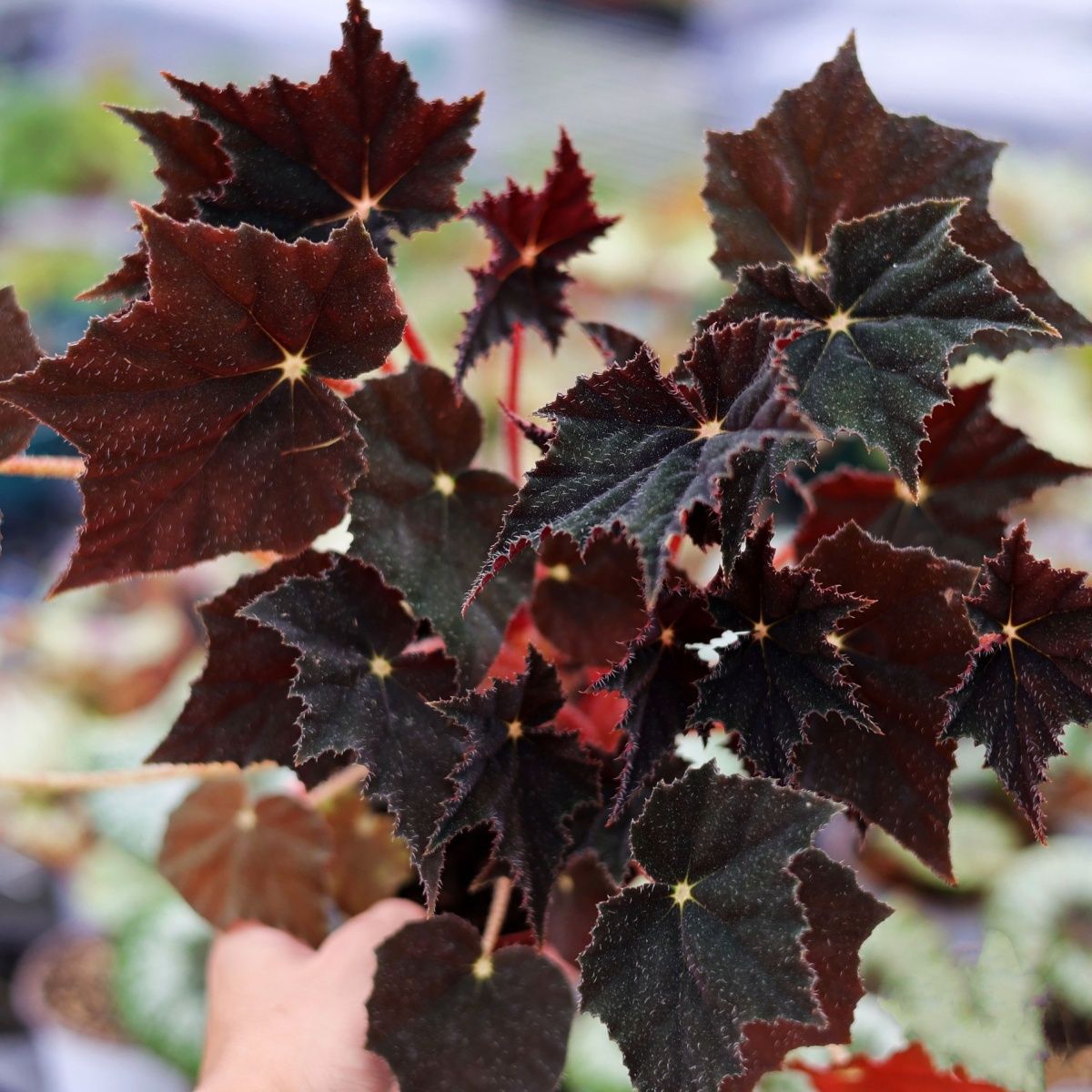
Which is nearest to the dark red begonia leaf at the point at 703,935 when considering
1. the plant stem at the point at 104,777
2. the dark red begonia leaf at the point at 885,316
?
the dark red begonia leaf at the point at 885,316

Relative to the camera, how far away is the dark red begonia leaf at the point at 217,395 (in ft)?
1.32

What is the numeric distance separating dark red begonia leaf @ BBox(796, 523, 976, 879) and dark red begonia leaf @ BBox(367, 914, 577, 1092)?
0.15m

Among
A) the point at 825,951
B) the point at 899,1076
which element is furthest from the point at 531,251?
the point at 899,1076

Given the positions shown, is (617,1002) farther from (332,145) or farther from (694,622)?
(332,145)

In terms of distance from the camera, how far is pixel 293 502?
17.4 inches

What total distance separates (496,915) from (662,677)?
0.56ft

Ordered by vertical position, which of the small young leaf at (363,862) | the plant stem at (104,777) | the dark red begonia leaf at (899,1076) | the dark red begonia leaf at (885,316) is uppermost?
the dark red begonia leaf at (885,316)

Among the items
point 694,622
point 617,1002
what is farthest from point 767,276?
point 617,1002

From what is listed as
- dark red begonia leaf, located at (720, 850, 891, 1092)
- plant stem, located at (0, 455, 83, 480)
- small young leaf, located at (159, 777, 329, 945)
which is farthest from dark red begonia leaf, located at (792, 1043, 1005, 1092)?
plant stem, located at (0, 455, 83, 480)

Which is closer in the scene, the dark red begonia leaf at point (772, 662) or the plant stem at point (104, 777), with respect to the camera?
the dark red begonia leaf at point (772, 662)

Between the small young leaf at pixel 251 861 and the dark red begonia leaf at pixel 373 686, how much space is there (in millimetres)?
238

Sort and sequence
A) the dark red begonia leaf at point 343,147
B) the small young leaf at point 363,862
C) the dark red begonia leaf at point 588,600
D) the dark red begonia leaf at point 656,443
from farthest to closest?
the small young leaf at point 363,862
the dark red begonia leaf at point 588,600
the dark red begonia leaf at point 343,147
the dark red begonia leaf at point 656,443

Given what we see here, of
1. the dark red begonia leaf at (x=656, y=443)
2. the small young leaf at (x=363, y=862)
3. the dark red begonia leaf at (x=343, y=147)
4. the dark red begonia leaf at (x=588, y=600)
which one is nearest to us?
the dark red begonia leaf at (x=656, y=443)

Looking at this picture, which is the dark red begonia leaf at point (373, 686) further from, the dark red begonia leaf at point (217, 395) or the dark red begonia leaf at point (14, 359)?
the dark red begonia leaf at point (14, 359)
